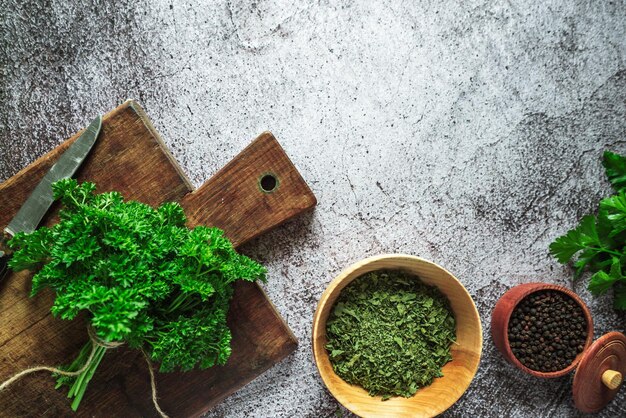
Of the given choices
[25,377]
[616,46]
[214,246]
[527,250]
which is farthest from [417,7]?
[25,377]

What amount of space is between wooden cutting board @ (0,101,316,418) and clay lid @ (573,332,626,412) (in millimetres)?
816

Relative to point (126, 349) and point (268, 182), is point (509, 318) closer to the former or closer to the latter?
point (268, 182)

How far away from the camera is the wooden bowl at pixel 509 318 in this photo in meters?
1.49

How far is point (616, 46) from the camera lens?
165 cm

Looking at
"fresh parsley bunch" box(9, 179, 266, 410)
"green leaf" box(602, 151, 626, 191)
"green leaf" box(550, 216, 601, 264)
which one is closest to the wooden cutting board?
"fresh parsley bunch" box(9, 179, 266, 410)

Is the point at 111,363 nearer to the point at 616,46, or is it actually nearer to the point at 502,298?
the point at 502,298

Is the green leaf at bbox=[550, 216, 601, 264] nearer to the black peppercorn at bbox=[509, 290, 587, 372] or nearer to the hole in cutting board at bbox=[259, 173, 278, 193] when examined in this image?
the black peppercorn at bbox=[509, 290, 587, 372]

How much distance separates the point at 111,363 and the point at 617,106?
64.6 inches

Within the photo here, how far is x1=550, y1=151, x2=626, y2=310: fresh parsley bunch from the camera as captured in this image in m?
1.51

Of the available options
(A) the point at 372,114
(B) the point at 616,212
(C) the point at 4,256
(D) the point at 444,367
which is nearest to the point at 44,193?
(C) the point at 4,256

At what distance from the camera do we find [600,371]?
1.53 meters

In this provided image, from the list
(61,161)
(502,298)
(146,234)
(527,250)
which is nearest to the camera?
(146,234)

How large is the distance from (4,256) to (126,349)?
38 centimetres

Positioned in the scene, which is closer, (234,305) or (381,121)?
(234,305)
